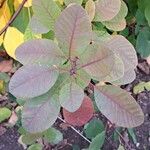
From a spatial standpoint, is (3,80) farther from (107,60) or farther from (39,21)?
(107,60)

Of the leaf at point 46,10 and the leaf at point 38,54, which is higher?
the leaf at point 46,10

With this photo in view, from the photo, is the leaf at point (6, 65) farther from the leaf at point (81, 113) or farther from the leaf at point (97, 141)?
the leaf at point (81, 113)

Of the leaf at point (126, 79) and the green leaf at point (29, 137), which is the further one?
the green leaf at point (29, 137)

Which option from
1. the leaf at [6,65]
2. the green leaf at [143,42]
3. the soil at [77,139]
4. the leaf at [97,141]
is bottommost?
the soil at [77,139]

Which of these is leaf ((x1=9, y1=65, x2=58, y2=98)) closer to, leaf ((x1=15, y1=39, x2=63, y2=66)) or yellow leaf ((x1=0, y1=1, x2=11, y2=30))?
leaf ((x1=15, y1=39, x2=63, y2=66))

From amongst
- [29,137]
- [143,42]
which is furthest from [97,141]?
[143,42]

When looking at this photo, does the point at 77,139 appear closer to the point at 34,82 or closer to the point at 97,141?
the point at 97,141

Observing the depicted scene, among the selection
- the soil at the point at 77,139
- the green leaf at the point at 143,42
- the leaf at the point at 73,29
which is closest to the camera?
the leaf at the point at 73,29

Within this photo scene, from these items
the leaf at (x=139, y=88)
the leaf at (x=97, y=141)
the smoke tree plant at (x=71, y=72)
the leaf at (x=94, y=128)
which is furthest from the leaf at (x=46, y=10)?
the leaf at (x=139, y=88)
